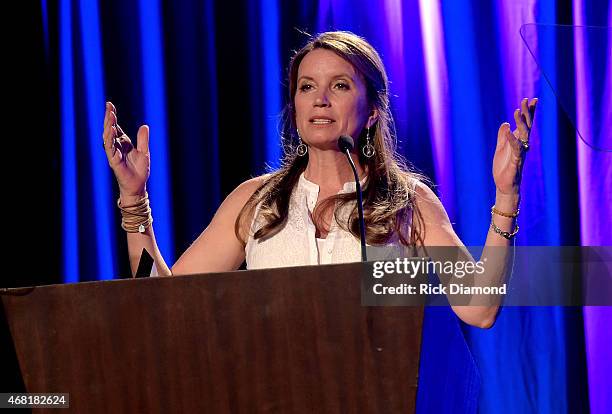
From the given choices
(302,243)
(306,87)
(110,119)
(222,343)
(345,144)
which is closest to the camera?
(222,343)

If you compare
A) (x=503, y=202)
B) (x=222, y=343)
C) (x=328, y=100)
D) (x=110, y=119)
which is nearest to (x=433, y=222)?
(x=503, y=202)

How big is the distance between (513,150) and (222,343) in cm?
81

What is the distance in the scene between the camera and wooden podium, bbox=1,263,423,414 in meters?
1.11

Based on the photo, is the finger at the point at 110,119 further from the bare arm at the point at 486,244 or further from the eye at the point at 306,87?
the bare arm at the point at 486,244

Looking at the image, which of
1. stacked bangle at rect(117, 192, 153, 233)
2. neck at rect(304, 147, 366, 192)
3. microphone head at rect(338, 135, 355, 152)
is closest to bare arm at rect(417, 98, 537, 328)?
microphone head at rect(338, 135, 355, 152)

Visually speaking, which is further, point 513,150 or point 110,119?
point 110,119

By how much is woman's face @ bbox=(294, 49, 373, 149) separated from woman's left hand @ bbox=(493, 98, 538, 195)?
47 cm

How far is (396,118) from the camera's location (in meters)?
2.61

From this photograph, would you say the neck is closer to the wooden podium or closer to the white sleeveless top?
the white sleeveless top

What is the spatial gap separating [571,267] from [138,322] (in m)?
1.58

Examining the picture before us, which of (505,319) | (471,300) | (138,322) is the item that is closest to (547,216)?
(505,319)

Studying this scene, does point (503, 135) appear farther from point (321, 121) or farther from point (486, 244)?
point (321, 121)

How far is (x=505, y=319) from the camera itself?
2.47 metres

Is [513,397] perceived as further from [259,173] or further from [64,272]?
[64,272]
